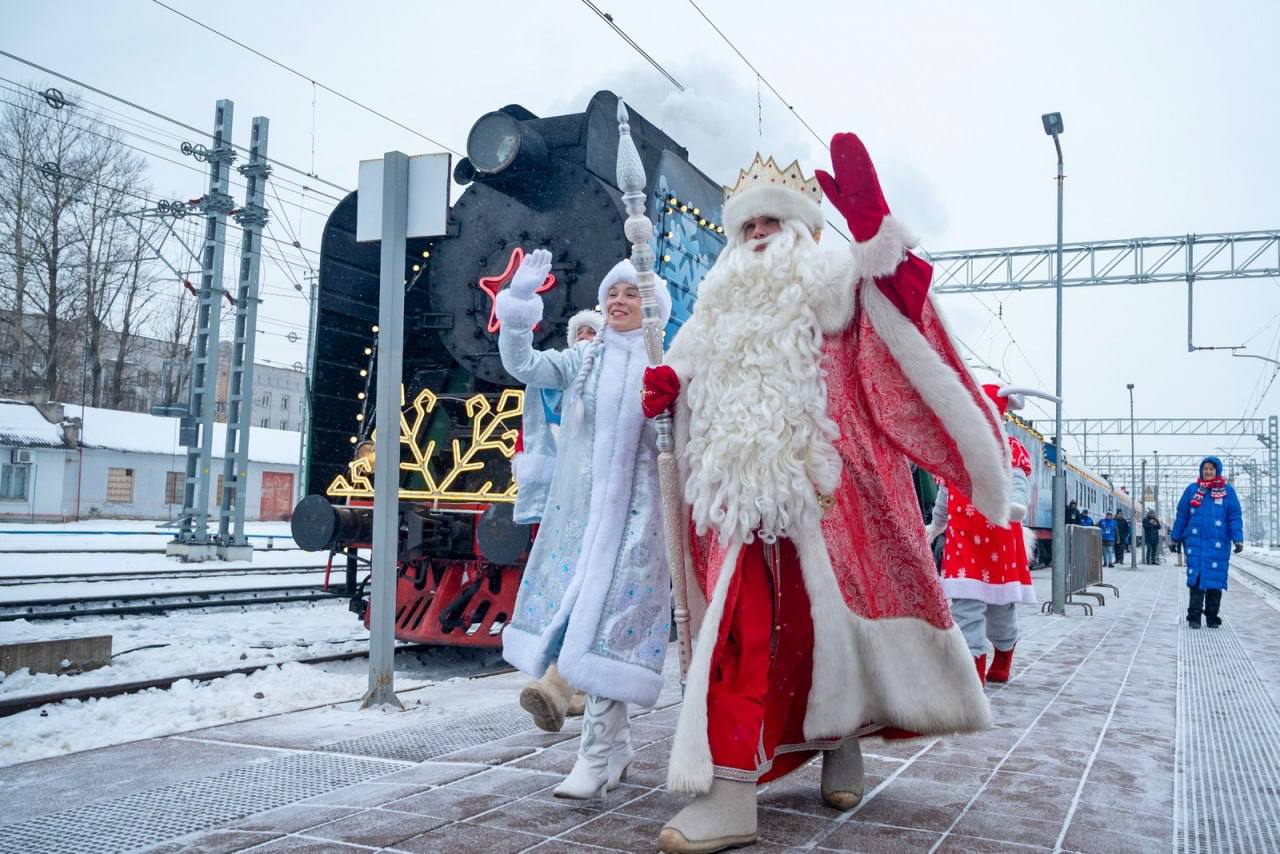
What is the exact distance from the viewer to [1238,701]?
5469mm

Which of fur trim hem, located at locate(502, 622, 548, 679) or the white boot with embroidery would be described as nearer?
the white boot with embroidery

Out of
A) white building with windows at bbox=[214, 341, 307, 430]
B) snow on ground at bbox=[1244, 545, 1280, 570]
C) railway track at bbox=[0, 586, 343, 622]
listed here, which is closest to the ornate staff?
railway track at bbox=[0, 586, 343, 622]

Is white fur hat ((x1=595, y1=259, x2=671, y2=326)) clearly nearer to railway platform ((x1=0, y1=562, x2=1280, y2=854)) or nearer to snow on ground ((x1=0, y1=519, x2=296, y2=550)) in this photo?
railway platform ((x1=0, y1=562, x2=1280, y2=854))

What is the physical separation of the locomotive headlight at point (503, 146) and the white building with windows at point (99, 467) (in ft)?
69.1

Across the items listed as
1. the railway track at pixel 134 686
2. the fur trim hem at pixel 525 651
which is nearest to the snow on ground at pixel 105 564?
the railway track at pixel 134 686

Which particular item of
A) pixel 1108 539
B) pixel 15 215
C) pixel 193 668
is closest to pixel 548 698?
pixel 193 668

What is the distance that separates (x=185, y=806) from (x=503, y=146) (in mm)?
5234

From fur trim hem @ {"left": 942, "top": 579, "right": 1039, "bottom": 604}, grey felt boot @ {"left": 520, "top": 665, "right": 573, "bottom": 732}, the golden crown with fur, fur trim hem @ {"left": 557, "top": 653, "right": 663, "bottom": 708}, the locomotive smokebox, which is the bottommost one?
grey felt boot @ {"left": 520, "top": 665, "right": 573, "bottom": 732}

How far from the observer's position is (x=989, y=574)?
591cm

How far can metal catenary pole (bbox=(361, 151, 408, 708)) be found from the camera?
15.8ft

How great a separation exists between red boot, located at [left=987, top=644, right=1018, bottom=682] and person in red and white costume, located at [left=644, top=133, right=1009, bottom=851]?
306 centimetres

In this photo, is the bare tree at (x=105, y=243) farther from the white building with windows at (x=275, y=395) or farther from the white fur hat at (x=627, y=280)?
the white building with windows at (x=275, y=395)

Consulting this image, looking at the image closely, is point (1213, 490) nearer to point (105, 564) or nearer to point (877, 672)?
point (877, 672)

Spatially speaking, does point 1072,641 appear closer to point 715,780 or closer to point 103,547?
point 715,780
